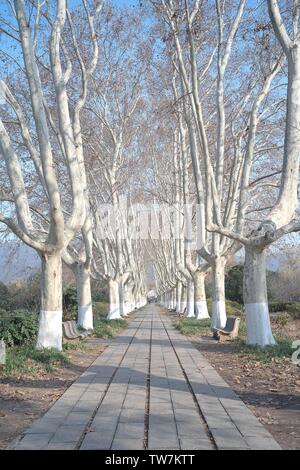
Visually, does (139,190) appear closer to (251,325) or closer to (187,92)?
(187,92)

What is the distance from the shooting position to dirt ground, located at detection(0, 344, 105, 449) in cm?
572

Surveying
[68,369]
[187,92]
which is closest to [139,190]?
[187,92]

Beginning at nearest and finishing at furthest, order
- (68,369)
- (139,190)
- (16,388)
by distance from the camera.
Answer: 1. (16,388)
2. (68,369)
3. (139,190)

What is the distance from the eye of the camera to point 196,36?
12.9 meters

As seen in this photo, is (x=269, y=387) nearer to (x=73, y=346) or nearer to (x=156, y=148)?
(x=73, y=346)

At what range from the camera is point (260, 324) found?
1202cm

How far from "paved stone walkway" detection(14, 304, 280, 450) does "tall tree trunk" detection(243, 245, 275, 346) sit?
2395 millimetres

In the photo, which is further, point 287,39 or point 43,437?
point 287,39

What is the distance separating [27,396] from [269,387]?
3.45 metres

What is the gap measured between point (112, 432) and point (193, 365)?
528cm

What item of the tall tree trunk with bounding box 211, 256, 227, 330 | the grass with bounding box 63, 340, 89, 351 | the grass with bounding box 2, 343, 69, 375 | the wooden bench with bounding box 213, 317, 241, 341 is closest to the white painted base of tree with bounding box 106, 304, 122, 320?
the tall tree trunk with bounding box 211, 256, 227, 330

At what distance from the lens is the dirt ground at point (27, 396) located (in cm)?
572

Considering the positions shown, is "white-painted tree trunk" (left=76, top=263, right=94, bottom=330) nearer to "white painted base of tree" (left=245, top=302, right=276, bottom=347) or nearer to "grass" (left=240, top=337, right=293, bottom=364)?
"white painted base of tree" (left=245, top=302, right=276, bottom=347)

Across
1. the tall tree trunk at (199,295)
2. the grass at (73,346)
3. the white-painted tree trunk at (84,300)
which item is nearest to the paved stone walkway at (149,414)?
the grass at (73,346)
